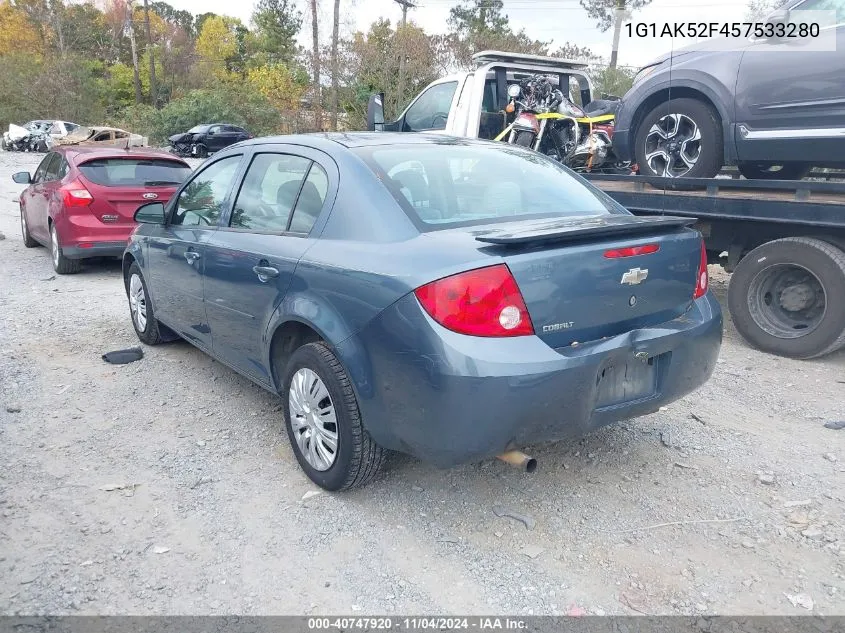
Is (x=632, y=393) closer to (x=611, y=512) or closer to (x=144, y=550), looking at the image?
(x=611, y=512)

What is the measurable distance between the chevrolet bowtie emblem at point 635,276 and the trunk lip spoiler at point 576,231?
0.18 m

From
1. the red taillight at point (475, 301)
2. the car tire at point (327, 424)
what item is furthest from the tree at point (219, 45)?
the red taillight at point (475, 301)

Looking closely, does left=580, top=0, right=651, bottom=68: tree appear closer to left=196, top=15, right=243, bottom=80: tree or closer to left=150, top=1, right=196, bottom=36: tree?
left=196, top=15, right=243, bottom=80: tree

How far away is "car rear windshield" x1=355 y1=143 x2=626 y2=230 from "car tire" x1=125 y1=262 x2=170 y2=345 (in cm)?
277

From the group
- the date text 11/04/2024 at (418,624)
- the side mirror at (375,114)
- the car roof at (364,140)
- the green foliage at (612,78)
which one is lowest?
the date text 11/04/2024 at (418,624)

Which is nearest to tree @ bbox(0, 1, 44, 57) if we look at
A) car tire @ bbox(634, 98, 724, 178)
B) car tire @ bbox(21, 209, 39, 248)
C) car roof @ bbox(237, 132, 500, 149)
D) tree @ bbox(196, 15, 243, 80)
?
tree @ bbox(196, 15, 243, 80)

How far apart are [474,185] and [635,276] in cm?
96

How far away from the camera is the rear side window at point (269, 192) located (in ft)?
12.2

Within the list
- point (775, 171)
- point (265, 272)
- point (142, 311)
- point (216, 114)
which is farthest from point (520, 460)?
point (216, 114)

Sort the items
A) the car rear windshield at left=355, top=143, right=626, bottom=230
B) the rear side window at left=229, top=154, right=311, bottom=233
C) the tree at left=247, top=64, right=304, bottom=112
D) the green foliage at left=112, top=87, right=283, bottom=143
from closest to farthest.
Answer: the car rear windshield at left=355, top=143, right=626, bottom=230 → the rear side window at left=229, top=154, right=311, bottom=233 → the green foliage at left=112, top=87, right=283, bottom=143 → the tree at left=247, top=64, right=304, bottom=112

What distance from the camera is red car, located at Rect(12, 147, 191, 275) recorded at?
8.09 m

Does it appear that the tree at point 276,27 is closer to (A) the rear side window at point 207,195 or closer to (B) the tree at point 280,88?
(B) the tree at point 280,88

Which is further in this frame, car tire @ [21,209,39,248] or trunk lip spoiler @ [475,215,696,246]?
car tire @ [21,209,39,248]

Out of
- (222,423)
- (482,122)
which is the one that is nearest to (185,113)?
(482,122)
